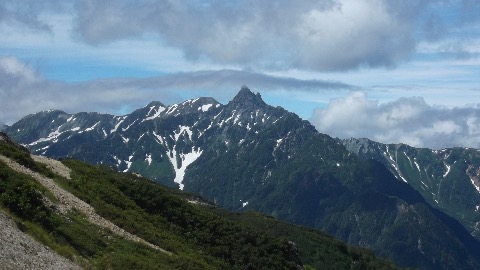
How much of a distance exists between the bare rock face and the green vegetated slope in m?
1.32

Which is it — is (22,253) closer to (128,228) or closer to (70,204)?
(70,204)

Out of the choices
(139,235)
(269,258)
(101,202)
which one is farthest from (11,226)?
(269,258)

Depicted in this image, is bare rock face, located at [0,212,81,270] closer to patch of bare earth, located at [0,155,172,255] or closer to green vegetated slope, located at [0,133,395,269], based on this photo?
green vegetated slope, located at [0,133,395,269]

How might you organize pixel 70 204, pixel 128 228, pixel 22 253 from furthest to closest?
1. pixel 128 228
2. pixel 70 204
3. pixel 22 253

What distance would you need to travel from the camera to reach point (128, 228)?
50.5m

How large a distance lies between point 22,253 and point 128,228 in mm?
19303

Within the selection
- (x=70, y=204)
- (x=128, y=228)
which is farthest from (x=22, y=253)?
(x=128, y=228)

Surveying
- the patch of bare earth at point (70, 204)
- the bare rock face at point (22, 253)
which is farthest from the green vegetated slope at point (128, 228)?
the bare rock face at point (22, 253)

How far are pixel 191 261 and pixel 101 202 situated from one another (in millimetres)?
11166

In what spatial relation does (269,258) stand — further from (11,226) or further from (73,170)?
(11,226)

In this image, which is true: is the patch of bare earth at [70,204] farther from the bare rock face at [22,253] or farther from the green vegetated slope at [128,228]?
the bare rock face at [22,253]

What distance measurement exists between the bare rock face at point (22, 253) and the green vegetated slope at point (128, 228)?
4.33 ft

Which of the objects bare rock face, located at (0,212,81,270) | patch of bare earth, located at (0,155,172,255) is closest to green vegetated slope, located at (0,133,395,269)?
patch of bare earth, located at (0,155,172,255)

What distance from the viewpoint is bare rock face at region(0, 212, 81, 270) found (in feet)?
98.2
